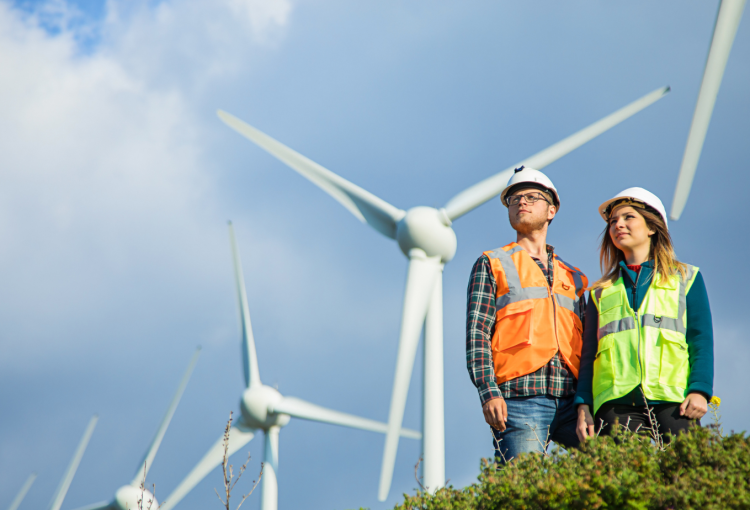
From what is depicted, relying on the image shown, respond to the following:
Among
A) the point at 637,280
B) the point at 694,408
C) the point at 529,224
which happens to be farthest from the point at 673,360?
the point at 529,224

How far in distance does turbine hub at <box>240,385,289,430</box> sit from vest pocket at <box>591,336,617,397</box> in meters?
22.1

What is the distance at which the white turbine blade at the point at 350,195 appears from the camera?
646 inches

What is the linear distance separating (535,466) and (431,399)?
947 centimetres

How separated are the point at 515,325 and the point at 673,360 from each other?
3.81 ft

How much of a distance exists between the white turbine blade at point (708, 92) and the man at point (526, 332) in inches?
41.6

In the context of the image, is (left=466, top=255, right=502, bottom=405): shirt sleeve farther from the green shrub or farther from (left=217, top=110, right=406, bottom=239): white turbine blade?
(left=217, top=110, right=406, bottom=239): white turbine blade

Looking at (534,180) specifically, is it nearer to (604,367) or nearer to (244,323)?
(604,367)

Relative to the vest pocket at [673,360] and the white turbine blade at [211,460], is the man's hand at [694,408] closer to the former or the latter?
the vest pocket at [673,360]

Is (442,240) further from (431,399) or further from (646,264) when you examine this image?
(646,264)

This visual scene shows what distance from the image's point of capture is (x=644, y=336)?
5.25 meters

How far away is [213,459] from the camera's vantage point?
80.4 feet

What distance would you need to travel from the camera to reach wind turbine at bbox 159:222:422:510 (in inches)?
905

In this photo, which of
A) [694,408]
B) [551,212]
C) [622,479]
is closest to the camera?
[622,479]

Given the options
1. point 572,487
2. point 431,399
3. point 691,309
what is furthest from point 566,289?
point 431,399
